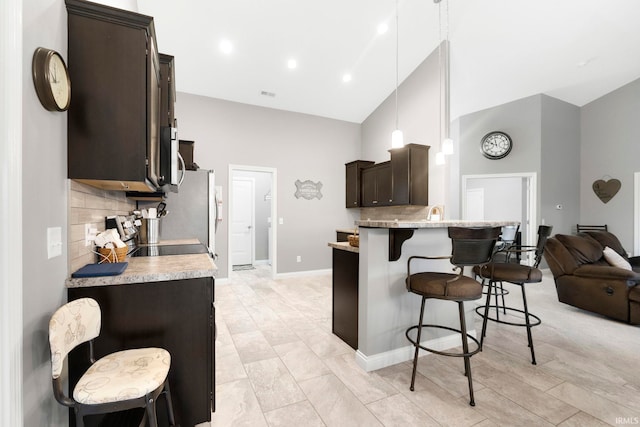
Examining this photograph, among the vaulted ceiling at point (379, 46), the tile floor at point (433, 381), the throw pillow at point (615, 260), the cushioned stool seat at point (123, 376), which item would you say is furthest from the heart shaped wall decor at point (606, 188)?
the cushioned stool seat at point (123, 376)

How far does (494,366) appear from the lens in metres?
2.27

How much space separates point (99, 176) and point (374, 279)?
187 centimetres

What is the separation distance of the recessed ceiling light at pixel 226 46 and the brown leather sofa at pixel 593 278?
5022 mm

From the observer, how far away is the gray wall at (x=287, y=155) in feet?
16.1

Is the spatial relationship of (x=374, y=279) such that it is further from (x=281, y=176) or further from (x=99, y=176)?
(x=281, y=176)

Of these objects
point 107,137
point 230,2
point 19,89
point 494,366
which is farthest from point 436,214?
point 230,2

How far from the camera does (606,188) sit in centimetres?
549

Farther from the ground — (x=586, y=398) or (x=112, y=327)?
(x=112, y=327)

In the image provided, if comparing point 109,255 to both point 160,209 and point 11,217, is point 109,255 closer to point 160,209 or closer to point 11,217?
point 11,217

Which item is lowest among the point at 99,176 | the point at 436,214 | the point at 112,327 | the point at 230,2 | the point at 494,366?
the point at 494,366

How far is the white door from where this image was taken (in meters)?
6.74

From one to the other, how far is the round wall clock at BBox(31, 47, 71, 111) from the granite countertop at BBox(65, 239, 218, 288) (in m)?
0.77

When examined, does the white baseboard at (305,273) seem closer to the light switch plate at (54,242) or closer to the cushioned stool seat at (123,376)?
the cushioned stool seat at (123,376)

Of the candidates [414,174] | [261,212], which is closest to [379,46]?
[414,174]
